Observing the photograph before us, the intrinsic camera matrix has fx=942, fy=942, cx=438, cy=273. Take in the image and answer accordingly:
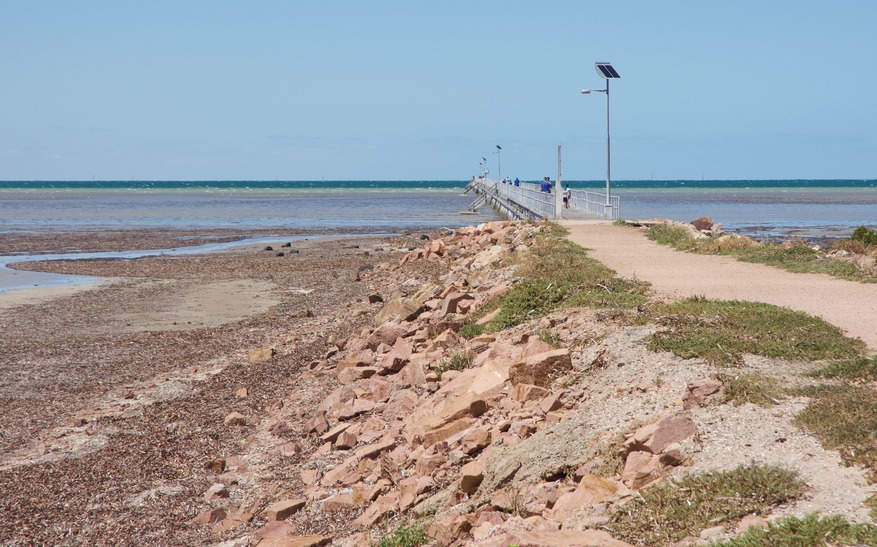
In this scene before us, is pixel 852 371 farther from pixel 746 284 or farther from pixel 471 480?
pixel 746 284

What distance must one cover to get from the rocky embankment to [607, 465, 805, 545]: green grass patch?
0.10 meters

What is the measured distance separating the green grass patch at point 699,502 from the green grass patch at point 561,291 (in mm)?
5173

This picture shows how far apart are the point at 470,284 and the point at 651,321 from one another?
22.3 feet

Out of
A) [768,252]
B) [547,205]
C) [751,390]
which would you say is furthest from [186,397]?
[547,205]

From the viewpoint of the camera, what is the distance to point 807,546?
4348mm

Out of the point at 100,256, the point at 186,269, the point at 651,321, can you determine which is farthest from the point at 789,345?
the point at 100,256

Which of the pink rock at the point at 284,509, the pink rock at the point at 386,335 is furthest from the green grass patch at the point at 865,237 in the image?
the pink rock at the point at 284,509

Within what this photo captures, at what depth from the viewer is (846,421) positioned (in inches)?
226

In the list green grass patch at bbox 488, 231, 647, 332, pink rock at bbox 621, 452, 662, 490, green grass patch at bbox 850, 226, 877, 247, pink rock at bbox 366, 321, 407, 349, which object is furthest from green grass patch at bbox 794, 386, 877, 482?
green grass patch at bbox 850, 226, 877, 247

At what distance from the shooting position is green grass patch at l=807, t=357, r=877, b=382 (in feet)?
23.0

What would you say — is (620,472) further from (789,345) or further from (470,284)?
(470,284)

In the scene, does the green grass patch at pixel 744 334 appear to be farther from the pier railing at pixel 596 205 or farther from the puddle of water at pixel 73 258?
the pier railing at pixel 596 205

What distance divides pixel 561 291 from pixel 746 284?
304 cm

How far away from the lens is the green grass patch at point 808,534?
170 inches
